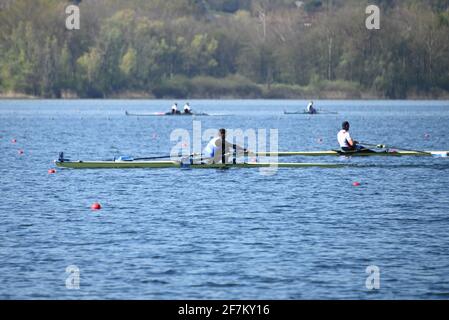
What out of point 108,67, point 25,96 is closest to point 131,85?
point 108,67

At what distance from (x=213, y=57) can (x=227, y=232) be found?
137 meters

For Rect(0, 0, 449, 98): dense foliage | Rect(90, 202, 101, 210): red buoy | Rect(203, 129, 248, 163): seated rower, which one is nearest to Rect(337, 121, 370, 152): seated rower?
Rect(203, 129, 248, 163): seated rower

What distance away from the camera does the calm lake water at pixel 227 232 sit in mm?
19078

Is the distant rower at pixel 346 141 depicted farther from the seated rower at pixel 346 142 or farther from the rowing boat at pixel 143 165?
the rowing boat at pixel 143 165

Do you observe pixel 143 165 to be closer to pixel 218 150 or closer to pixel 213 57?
pixel 218 150

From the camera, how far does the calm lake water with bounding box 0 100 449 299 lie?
19.1 meters

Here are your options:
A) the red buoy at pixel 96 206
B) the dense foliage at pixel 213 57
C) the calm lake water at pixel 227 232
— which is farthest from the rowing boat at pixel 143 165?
the dense foliage at pixel 213 57

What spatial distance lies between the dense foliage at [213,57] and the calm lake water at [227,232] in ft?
334

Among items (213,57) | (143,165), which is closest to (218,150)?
(143,165)

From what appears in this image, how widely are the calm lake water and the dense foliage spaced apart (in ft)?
334

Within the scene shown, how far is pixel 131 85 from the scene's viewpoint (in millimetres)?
150125

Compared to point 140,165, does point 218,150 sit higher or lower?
higher

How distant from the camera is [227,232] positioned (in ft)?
79.0

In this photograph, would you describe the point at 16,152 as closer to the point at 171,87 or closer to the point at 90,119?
the point at 90,119
